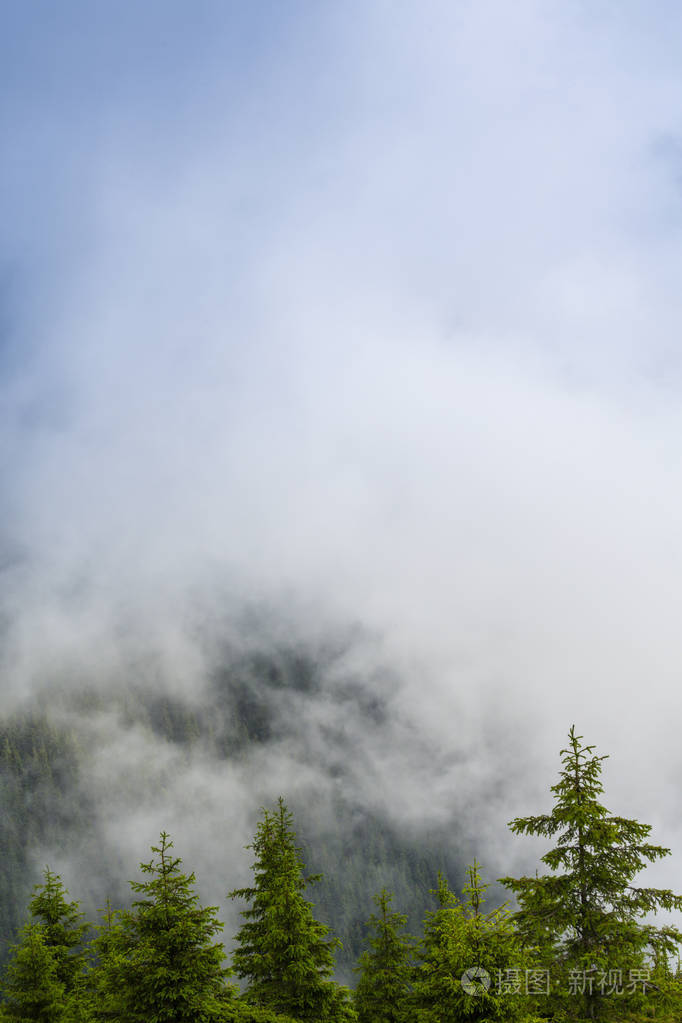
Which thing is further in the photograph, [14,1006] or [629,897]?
[14,1006]

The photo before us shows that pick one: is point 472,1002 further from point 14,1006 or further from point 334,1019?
point 14,1006

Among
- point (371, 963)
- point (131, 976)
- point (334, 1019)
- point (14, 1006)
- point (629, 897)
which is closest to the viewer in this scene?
point (629, 897)

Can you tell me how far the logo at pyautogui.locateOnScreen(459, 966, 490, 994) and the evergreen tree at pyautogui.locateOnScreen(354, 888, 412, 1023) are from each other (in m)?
15.0

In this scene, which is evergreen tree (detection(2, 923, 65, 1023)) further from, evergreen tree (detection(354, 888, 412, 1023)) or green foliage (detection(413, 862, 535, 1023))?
green foliage (detection(413, 862, 535, 1023))

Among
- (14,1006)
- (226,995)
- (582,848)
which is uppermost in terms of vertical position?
(582,848)

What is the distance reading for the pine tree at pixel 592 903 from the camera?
675 inches

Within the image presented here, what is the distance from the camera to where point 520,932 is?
18203mm

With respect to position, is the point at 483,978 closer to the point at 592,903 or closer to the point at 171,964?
the point at 592,903

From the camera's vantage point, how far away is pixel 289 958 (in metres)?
26.9

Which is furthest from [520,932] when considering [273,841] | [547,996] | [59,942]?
[59,942]

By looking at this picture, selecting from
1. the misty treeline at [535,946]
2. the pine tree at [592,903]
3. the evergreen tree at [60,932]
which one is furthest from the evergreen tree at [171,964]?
the evergreen tree at [60,932]

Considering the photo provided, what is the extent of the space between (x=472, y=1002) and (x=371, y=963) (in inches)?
752

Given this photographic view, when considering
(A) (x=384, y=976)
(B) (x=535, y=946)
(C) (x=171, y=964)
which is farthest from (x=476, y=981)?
(A) (x=384, y=976)

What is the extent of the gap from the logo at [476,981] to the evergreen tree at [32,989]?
65.1ft
